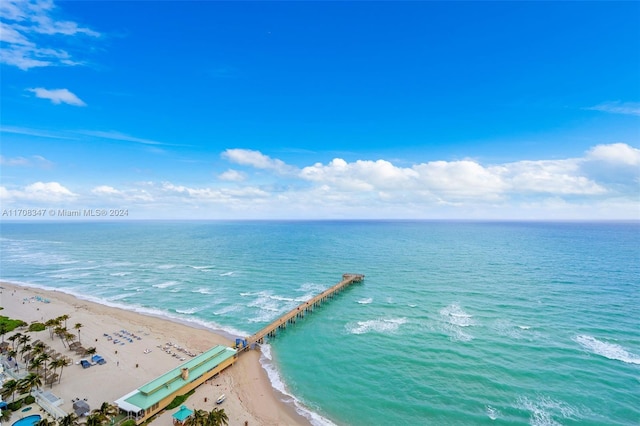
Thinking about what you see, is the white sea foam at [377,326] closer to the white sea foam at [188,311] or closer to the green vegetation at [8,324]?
the white sea foam at [188,311]

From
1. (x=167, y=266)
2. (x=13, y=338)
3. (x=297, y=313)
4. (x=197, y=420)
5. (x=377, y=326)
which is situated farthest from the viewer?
(x=167, y=266)

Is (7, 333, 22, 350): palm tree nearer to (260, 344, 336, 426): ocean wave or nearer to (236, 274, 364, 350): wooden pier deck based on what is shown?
(236, 274, 364, 350): wooden pier deck

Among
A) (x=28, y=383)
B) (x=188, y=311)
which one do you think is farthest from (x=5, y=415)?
(x=188, y=311)

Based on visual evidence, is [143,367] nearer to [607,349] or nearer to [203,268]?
[203,268]

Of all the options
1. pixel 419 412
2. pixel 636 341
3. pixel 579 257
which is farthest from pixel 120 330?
pixel 579 257

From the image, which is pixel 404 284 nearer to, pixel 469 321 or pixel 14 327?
pixel 469 321

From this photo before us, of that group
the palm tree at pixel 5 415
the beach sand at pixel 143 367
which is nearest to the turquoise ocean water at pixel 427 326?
the beach sand at pixel 143 367

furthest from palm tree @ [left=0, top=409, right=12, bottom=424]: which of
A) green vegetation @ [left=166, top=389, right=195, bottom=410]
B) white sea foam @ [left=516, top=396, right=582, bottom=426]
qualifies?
white sea foam @ [left=516, top=396, right=582, bottom=426]
